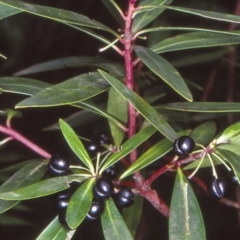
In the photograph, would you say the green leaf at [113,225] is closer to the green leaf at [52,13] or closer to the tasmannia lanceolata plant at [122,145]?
the tasmannia lanceolata plant at [122,145]

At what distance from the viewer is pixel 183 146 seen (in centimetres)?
75

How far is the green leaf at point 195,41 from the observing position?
0.94 m

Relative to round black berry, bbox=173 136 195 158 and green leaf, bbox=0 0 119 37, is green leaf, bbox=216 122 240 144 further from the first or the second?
green leaf, bbox=0 0 119 37

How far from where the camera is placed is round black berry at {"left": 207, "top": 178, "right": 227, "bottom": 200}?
81 cm

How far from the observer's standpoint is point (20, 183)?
89cm

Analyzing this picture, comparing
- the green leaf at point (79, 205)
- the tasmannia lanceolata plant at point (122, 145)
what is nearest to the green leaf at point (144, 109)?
the tasmannia lanceolata plant at point (122, 145)

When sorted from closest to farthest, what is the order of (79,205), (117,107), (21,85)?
1. (79,205)
2. (21,85)
3. (117,107)

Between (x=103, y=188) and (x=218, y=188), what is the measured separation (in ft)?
0.54

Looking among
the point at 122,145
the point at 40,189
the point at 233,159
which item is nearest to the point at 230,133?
the point at 233,159

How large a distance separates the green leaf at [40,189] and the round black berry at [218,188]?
182mm

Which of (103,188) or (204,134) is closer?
(103,188)

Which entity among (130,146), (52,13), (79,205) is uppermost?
(52,13)

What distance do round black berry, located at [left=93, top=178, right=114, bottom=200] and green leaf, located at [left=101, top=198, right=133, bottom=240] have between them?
0.15 feet

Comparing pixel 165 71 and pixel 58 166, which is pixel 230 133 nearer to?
pixel 165 71
